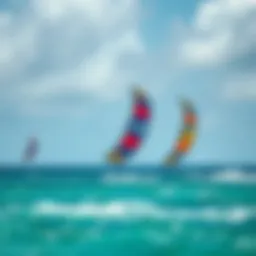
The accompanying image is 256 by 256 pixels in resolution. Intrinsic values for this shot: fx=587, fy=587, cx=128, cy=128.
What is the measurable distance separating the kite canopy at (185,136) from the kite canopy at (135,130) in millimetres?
145

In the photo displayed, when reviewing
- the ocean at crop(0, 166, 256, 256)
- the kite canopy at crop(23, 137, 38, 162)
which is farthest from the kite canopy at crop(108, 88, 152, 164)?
the kite canopy at crop(23, 137, 38, 162)

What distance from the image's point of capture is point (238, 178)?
2543mm

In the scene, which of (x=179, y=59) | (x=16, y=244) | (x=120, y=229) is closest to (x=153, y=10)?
(x=179, y=59)

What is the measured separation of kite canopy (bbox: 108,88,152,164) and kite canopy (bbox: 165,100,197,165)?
145 mm

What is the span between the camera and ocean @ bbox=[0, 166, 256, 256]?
2.43m

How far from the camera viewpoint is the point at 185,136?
245cm

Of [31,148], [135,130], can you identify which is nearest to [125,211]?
[135,130]

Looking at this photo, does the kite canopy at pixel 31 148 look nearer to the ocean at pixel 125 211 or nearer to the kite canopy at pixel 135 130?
the ocean at pixel 125 211

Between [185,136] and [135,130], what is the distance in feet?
0.69

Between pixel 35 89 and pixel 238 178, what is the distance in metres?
0.95

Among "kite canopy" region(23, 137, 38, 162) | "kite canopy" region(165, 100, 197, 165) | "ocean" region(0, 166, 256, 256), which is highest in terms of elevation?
"kite canopy" region(23, 137, 38, 162)

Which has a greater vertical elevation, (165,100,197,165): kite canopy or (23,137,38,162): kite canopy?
(23,137,38,162): kite canopy

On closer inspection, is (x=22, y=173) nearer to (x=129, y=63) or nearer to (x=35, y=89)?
(x=35, y=89)

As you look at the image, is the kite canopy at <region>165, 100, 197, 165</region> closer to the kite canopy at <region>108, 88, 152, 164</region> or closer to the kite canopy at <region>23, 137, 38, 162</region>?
the kite canopy at <region>108, 88, 152, 164</region>
